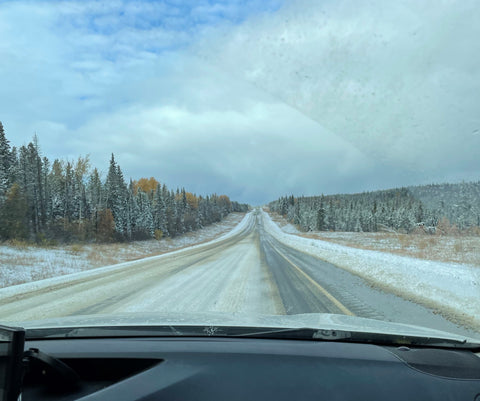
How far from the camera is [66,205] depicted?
56750mm

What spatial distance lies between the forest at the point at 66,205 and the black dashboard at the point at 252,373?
A: 41185mm

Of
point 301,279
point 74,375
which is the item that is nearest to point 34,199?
point 301,279

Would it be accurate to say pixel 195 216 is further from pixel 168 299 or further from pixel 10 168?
pixel 168 299

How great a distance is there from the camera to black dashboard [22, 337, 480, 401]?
4.94 feet

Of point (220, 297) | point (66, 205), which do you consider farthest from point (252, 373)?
point (66, 205)

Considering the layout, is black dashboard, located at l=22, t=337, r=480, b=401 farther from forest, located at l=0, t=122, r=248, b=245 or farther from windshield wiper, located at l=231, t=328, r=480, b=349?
forest, located at l=0, t=122, r=248, b=245

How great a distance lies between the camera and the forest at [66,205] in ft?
135

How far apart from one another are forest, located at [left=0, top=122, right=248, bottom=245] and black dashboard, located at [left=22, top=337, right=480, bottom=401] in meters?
41.2

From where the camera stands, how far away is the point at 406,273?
10086 millimetres

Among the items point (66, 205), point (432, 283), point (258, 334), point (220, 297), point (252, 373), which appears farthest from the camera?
point (66, 205)

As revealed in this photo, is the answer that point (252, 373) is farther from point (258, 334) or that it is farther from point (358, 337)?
point (358, 337)

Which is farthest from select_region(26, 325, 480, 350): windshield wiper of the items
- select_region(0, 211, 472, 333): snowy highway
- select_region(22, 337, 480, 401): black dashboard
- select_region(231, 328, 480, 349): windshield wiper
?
select_region(0, 211, 472, 333): snowy highway

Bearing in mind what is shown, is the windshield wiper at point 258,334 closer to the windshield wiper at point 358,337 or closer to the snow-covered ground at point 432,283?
the windshield wiper at point 358,337

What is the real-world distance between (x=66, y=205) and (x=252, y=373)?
205 feet
